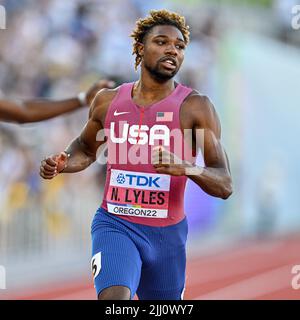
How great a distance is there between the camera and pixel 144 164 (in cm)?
556

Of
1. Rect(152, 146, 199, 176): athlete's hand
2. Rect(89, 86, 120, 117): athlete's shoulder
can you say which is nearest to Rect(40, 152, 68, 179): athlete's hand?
Rect(89, 86, 120, 117): athlete's shoulder

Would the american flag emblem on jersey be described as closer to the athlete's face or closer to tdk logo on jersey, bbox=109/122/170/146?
tdk logo on jersey, bbox=109/122/170/146

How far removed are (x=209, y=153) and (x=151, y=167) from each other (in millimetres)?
374

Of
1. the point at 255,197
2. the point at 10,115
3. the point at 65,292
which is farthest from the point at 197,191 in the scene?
the point at 10,115

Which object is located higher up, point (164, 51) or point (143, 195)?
point (164, 51)

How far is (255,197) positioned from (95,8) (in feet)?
21.0

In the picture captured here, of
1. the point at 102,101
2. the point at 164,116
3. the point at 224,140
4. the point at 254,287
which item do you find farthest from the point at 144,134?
the point at 224,140

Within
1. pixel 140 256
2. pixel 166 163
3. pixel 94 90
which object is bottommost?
pixel 140 256

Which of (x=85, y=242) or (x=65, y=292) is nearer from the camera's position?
(x=65, y=292)

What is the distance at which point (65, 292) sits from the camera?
11094 mm

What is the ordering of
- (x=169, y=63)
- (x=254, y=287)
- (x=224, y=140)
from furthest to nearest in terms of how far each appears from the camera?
(x=224, y=140) < (x=254, y=287) < (x=169, y=63)

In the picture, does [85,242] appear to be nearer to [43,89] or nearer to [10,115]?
[43,89]

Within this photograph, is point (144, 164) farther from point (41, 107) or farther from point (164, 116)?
point (41, 107)
